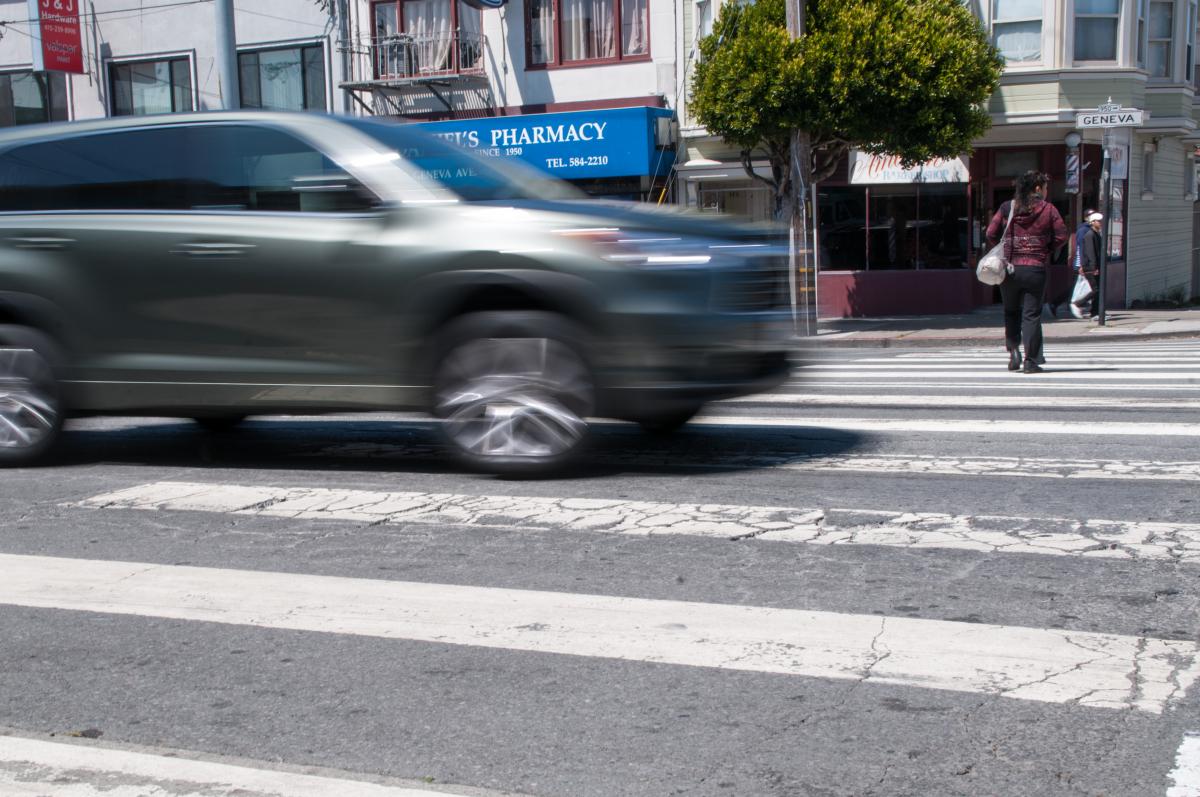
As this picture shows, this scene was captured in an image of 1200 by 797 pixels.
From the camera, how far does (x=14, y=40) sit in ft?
100

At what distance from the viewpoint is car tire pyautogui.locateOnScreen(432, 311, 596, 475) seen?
20.3 feet

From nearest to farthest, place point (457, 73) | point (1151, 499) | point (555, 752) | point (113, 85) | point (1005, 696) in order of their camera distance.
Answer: point (555, 752) < point (1005, 696) < point (1151, 499) < point (457, 73) < point (113, 85)

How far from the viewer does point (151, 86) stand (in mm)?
29750

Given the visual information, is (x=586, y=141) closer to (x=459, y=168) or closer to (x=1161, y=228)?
(x=1161, y=228)

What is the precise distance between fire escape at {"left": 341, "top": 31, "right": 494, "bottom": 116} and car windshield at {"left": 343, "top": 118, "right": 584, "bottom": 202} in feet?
67.1

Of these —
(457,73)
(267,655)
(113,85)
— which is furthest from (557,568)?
(113,85)

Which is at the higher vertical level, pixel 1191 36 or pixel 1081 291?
pixel 1191 36

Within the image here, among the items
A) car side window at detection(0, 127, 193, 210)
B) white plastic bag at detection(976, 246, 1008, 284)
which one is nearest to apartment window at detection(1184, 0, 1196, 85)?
white plastic bag at detection(976, 246, 1008, 284)

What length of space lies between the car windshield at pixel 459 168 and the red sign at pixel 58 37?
1007 inches

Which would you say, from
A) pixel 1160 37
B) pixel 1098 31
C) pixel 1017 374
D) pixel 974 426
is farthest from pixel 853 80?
pixel 974 426

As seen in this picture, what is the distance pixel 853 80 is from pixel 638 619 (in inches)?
671

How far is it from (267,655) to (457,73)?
23917 millimetres

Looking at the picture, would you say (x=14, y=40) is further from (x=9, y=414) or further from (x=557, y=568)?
(x=557, y=568)

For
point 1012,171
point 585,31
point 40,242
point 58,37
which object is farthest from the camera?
point 58,37
